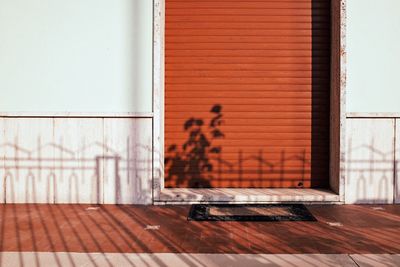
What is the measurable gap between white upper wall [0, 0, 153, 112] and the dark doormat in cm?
203

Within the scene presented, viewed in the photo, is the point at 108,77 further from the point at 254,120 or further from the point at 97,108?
the point at 254,120

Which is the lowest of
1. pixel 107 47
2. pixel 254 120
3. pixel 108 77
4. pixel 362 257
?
pixel 362 257

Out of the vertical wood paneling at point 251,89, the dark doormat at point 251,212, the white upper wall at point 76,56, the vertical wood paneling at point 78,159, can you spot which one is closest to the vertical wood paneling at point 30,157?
the vertical wood paneling at point 78,159

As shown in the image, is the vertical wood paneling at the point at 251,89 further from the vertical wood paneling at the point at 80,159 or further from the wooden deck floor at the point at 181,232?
the wooden deck floor at the point at 181,232

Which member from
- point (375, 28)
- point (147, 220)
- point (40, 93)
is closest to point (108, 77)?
point (40, 93)

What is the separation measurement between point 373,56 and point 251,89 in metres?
2.17

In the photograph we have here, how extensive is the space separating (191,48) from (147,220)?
134 inches

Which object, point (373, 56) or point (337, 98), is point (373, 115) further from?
point (373, 56)

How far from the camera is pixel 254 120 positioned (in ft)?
27.5

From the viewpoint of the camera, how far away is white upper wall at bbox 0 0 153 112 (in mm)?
7742

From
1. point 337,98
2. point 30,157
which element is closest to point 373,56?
point 337,98

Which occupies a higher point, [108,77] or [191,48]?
[191,48]

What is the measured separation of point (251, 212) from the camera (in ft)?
23.2

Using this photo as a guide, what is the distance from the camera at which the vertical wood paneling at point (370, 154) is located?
7.71 meters
